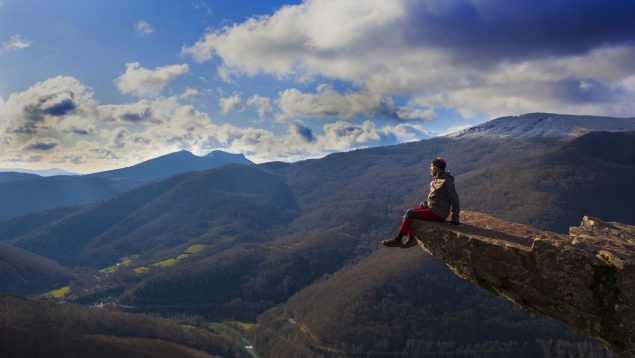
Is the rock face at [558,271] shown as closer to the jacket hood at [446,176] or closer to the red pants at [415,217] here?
the red pants at [415,217]

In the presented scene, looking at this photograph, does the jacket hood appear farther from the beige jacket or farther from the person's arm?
the person's arm

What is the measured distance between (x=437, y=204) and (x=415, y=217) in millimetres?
1537

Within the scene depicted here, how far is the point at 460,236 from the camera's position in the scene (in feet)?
73.5

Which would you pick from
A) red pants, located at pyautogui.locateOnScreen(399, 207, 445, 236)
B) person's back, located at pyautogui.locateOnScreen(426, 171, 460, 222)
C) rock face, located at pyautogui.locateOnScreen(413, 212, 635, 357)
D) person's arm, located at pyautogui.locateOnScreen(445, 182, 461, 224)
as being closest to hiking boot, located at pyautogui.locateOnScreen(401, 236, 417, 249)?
red pants, located at pyautogui.locateOnScreen(399, 207, 445, 236)

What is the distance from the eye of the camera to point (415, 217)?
25.4 meters

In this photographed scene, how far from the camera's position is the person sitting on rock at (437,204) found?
962 inches

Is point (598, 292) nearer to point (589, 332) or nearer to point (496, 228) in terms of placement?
point (589, 332)

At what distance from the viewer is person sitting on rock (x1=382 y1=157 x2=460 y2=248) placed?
→ 80.2ft

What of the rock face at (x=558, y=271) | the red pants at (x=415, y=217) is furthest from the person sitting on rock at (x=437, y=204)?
the rock face at (x=558, y=271)

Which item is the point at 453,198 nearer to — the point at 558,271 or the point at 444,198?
the point at 444,198

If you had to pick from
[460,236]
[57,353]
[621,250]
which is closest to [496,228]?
[460,236]

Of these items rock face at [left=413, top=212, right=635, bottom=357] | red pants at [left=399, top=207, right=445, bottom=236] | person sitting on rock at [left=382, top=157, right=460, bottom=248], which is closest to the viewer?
rock face at [left=413, top=212, right=635, bottom=357]

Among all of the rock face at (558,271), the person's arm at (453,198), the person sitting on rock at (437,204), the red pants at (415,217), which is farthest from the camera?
the red pants at (415,217)

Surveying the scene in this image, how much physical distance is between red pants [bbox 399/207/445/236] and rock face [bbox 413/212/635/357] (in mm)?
1103
